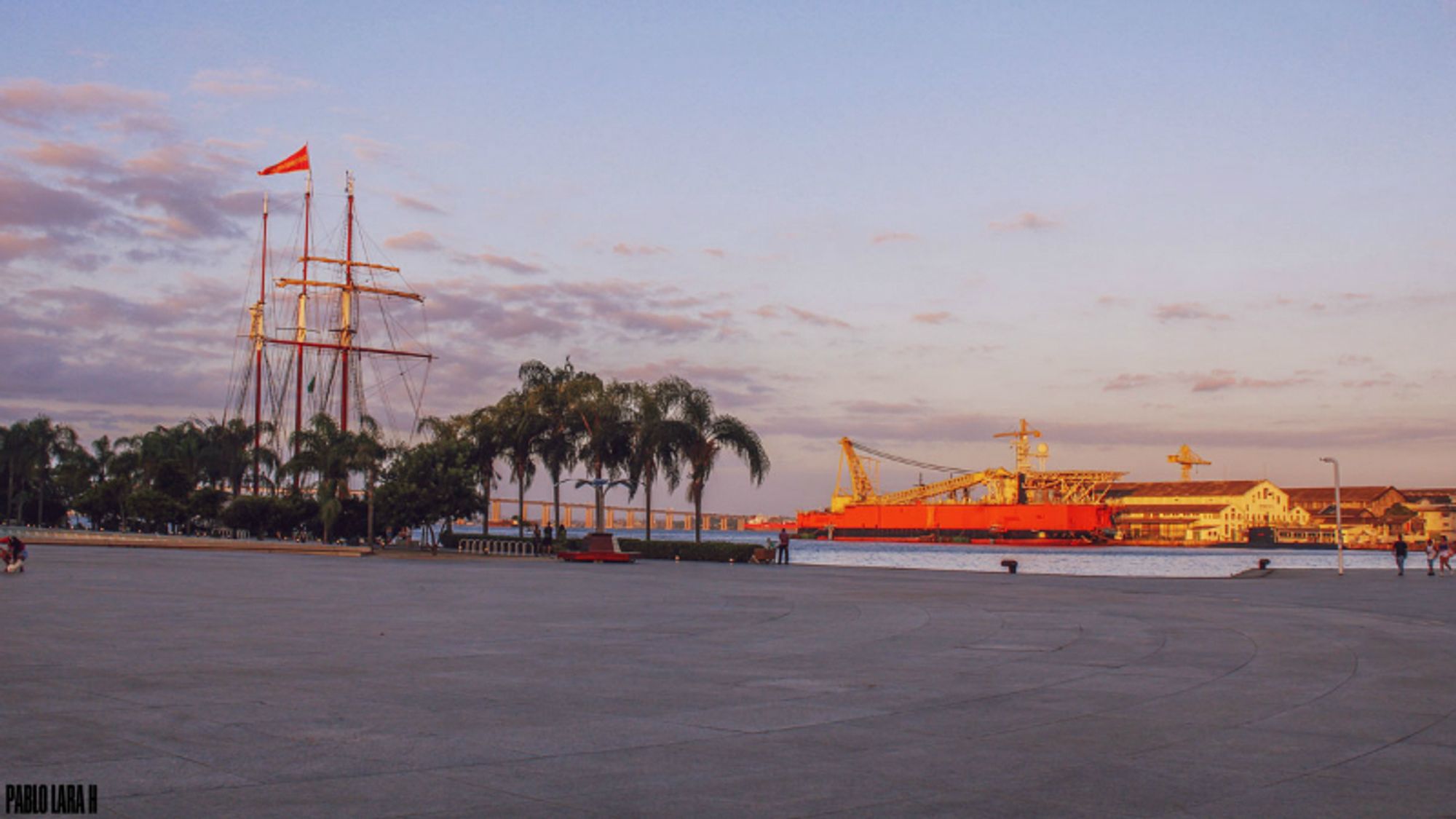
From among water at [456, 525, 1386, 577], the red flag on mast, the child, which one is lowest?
water at [456, 525, 1386, 577]

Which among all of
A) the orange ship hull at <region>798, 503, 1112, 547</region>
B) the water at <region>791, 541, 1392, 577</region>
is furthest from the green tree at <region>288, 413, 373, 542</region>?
the orange ship hull at <region>798, 503, 1112, 547</region>

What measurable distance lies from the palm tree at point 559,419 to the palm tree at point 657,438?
151 inches

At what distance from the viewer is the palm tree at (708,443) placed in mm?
50438

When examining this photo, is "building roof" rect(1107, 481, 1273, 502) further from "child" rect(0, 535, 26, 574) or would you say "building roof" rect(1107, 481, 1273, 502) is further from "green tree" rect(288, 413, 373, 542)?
"child" rect(0, 535, 26, 574)

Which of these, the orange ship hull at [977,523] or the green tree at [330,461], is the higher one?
the green tree at [330,461]

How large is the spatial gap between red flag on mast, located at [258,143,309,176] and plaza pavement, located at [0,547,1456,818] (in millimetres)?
62719

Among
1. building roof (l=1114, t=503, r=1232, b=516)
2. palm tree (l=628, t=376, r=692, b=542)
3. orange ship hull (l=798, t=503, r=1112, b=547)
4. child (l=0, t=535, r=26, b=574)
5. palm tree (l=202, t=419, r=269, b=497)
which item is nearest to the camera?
child (l=0, t=535, r=26, b=574)

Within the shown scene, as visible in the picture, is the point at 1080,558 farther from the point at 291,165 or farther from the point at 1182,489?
the point at 1182,489

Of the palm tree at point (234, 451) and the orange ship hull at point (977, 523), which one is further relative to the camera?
the orange ship hull at point (977, 523)

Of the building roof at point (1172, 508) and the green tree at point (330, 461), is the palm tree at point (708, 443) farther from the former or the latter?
the building roof at point (1172, 508)

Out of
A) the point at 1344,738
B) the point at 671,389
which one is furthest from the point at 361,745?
the point at 671,389

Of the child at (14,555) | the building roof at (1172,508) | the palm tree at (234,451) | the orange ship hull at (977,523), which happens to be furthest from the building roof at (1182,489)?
the child at (14,555)

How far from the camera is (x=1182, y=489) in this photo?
177 m

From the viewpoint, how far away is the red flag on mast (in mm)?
77625
